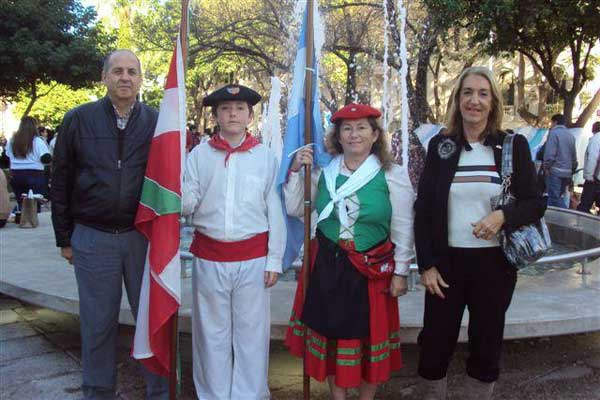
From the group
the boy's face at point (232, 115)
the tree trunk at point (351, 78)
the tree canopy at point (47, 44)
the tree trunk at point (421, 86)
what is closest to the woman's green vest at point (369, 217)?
the boy's face at point (232, 115)

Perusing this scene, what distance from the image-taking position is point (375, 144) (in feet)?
10.3

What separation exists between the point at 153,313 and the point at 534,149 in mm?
10534

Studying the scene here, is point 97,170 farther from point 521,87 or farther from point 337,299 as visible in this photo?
point 521,87

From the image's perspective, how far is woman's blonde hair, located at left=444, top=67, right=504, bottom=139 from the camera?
9.61ft

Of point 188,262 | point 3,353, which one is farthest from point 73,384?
point 188,262

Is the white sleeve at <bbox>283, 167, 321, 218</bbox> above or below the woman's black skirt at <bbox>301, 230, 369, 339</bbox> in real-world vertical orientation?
above

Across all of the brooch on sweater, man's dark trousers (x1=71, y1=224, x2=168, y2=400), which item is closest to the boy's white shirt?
man's dark trousers (x1=71, y1=224, x2=168, y2=400)

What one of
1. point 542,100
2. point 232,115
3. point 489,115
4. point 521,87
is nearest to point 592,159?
point 489,115

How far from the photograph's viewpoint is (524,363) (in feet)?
13.9

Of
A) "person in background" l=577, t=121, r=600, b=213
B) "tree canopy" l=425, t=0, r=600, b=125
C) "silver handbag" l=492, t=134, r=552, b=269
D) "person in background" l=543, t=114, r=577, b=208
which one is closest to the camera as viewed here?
"silver handbag" l=492, t=134, r=552, b=269

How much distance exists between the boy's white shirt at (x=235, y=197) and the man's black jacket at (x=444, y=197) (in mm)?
796

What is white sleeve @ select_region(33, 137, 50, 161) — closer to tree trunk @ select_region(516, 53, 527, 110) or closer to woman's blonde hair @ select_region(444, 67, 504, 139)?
woman's blonde hair @ select_region(444, 67, 504, 139)

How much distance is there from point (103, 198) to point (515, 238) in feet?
7.10

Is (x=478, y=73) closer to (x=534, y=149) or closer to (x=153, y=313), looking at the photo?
(x=153, y=313)
